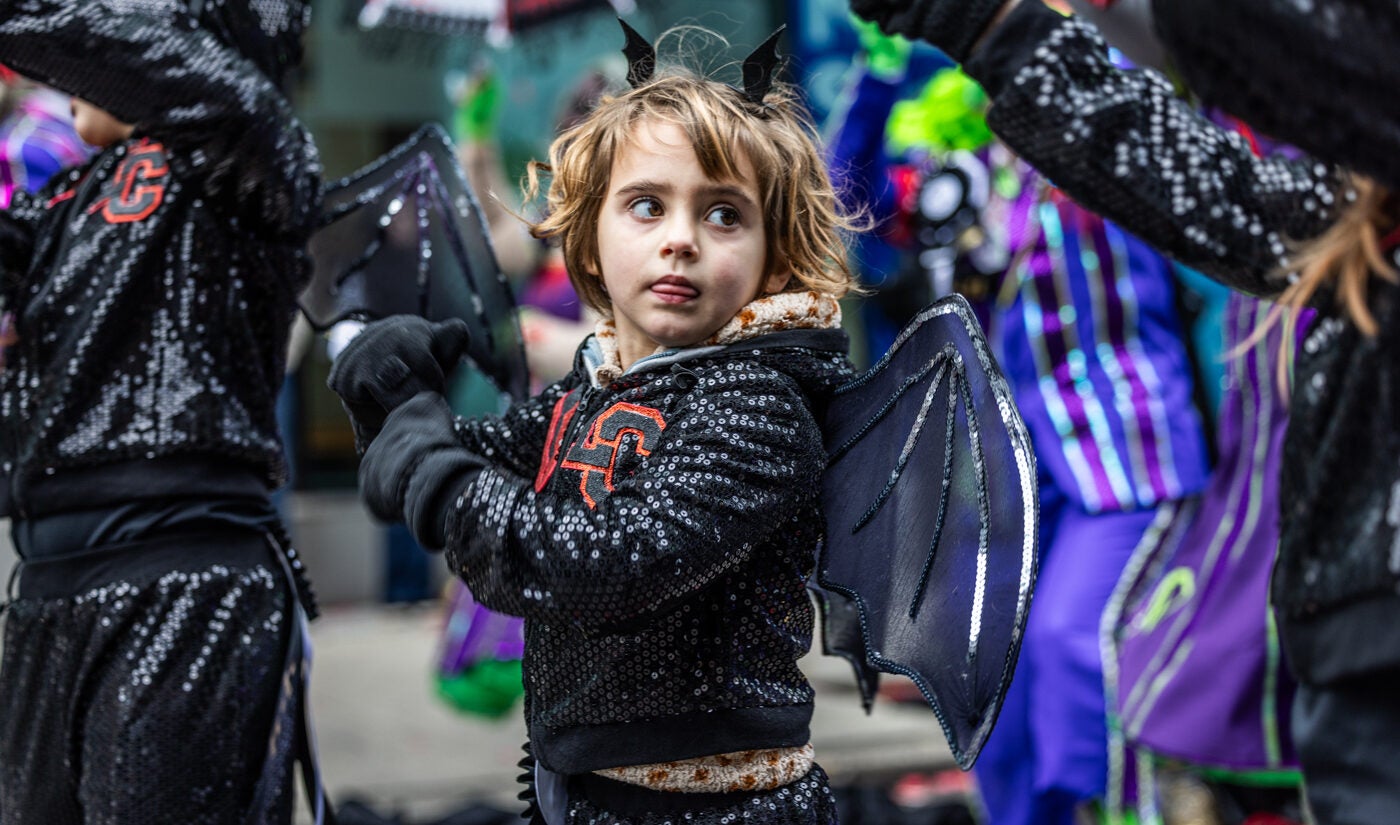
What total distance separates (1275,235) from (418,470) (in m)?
0.95

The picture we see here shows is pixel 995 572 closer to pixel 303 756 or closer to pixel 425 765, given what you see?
pixel 303 756

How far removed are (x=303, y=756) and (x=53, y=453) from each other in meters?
0.61

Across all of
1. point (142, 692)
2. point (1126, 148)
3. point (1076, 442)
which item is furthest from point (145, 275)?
point (1076, 442)

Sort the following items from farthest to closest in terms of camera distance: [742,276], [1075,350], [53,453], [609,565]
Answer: [1075,350]
[53,453]
[742,276]
[609,565]

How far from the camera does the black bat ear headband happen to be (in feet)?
5.96

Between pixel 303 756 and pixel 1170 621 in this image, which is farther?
pixel 1170 621

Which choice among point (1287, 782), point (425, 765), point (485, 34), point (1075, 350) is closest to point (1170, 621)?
point (1287, 782)

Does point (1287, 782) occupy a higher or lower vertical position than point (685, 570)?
lower

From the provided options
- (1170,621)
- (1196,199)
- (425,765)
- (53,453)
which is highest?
(1196,199)

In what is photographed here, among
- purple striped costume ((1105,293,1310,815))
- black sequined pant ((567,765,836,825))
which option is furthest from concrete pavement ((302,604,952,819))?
black sequined pant ((567,765,836,825))

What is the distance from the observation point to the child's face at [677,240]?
1696 millimetres

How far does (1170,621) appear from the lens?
290 centimetres

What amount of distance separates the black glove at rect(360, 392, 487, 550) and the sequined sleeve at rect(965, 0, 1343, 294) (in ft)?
2.26

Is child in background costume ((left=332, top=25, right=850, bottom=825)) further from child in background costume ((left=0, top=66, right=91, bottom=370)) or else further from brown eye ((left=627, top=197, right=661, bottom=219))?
child in background costume ((left=0, top=66, right=91, bottom=370))
